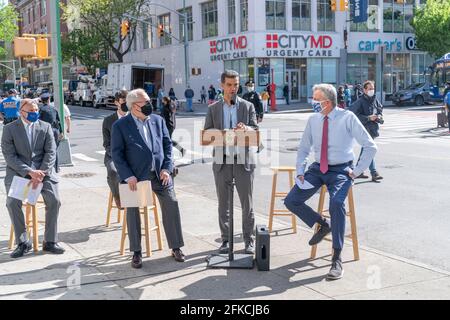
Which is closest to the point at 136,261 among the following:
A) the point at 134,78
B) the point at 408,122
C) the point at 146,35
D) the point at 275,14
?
the point at 408,122

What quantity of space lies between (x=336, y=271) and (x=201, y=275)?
4.27 ft

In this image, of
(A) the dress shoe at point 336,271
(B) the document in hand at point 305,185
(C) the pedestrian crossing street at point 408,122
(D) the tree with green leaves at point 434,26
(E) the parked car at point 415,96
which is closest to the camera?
(A) the dress shoe at point 336,271

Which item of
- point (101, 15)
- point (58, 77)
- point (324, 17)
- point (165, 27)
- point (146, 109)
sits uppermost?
point (101, 15)

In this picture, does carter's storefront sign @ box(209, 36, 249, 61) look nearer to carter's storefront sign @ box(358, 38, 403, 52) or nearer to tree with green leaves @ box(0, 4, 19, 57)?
carter's storefront sign @ box(358, 38, 403, 52)

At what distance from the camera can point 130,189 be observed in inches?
239

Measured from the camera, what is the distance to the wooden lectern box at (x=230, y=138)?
5965 mm

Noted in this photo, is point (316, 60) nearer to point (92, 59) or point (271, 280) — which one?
point (92, 59)

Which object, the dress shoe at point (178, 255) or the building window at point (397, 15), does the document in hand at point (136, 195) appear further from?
the building window at point (397, 15)

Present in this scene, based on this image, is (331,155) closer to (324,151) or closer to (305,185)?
(324,151)

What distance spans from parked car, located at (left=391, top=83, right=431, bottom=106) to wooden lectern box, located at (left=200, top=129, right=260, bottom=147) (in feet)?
121

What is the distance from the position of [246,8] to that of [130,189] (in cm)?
3972

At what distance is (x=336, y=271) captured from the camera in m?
5.70

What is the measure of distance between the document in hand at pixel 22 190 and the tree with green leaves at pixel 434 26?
43185 mm

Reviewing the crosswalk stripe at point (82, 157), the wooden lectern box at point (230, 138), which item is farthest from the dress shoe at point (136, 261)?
the crosswalk stripe at point (82, 157)
